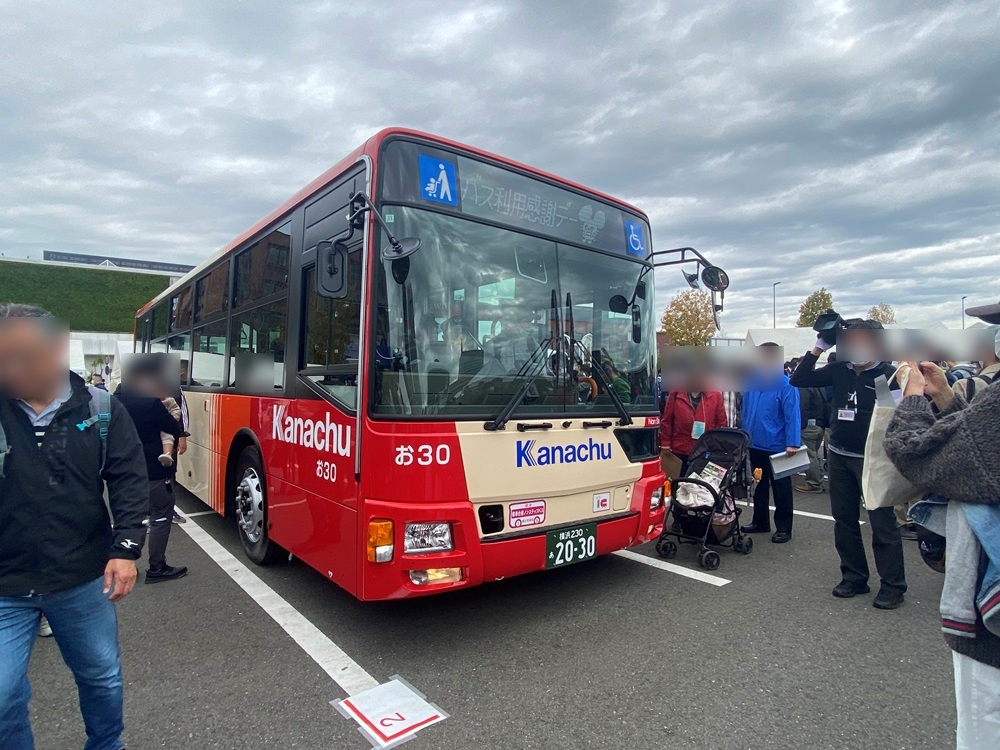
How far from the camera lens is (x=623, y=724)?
9.34 feet

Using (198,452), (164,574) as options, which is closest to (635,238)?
(164,574)

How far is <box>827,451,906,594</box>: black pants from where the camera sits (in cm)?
426

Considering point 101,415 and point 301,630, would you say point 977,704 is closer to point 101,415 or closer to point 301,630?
point 101,415

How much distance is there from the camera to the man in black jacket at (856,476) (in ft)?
13.9

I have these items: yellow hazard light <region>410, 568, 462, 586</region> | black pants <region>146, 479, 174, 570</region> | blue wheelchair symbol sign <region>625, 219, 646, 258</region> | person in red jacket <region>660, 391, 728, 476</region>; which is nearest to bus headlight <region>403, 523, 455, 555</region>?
yellow hazard light <region>410, 568, 462, 586</region>

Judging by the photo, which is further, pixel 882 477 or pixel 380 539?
pixel 380 539

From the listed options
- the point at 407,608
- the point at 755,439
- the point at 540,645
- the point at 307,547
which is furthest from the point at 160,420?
the point at 755,439

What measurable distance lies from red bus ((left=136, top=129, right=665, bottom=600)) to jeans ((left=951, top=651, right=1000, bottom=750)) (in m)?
2.19

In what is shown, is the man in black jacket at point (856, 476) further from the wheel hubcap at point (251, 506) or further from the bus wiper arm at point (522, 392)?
the wheel hubcap at point (251, 506)

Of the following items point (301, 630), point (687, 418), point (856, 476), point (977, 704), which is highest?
point (687, 418)

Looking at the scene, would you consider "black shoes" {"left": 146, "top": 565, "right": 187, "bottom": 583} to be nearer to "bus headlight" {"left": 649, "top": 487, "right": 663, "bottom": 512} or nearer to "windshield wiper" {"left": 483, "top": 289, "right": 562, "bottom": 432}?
"windshield wiper" {"left": 483, "top": 289, "right": 562, "bottom": 432}

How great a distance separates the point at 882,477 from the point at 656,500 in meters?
2.37

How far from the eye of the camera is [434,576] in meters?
3.40

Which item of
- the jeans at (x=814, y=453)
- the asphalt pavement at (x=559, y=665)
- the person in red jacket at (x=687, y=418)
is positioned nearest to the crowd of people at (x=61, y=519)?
the asphalt pavement at (x=559, y=665)
